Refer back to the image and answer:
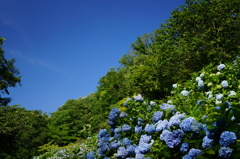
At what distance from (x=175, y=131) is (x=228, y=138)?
2.21ft

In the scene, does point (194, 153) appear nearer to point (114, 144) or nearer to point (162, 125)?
point (162, 125)

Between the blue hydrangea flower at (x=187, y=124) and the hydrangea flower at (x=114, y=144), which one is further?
the hydrangea flower at (x=114, y=144)

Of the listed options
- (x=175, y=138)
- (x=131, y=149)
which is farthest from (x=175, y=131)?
(x=131, y=149)

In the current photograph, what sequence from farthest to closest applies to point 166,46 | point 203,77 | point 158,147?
point 166,46
point 203,77
point 158,147

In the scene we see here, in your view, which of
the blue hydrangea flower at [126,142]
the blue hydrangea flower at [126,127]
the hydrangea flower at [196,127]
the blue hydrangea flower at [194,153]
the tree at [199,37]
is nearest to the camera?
the blue hydrangea flower at [194,153]

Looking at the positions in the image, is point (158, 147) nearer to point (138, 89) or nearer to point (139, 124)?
point (139, 124)

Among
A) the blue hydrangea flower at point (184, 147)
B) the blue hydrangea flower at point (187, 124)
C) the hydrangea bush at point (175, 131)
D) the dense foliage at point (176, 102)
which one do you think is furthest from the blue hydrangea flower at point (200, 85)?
the blue hydrangea flower at point (184, 147)

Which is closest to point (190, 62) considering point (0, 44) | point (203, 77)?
point (203, 77)

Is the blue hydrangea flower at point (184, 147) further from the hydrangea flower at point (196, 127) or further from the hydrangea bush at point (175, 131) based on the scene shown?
the hydrangea flower at point (196, 127)

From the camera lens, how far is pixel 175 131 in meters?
2.41

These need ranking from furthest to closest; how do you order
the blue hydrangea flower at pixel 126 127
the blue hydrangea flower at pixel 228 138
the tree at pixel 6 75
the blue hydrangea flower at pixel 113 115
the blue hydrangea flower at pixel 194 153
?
the tree at pixel 6 75, the blue hydrangea flower at pixel 113 115, the blue hydrangea flower at pixel 126 127, the blue hydrangea flower at pixel 194 153, the blue hydrangea flower at pixel 228 138

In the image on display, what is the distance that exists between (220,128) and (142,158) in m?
1.24

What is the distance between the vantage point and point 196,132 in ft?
7.61

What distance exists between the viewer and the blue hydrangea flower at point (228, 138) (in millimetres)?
1812
